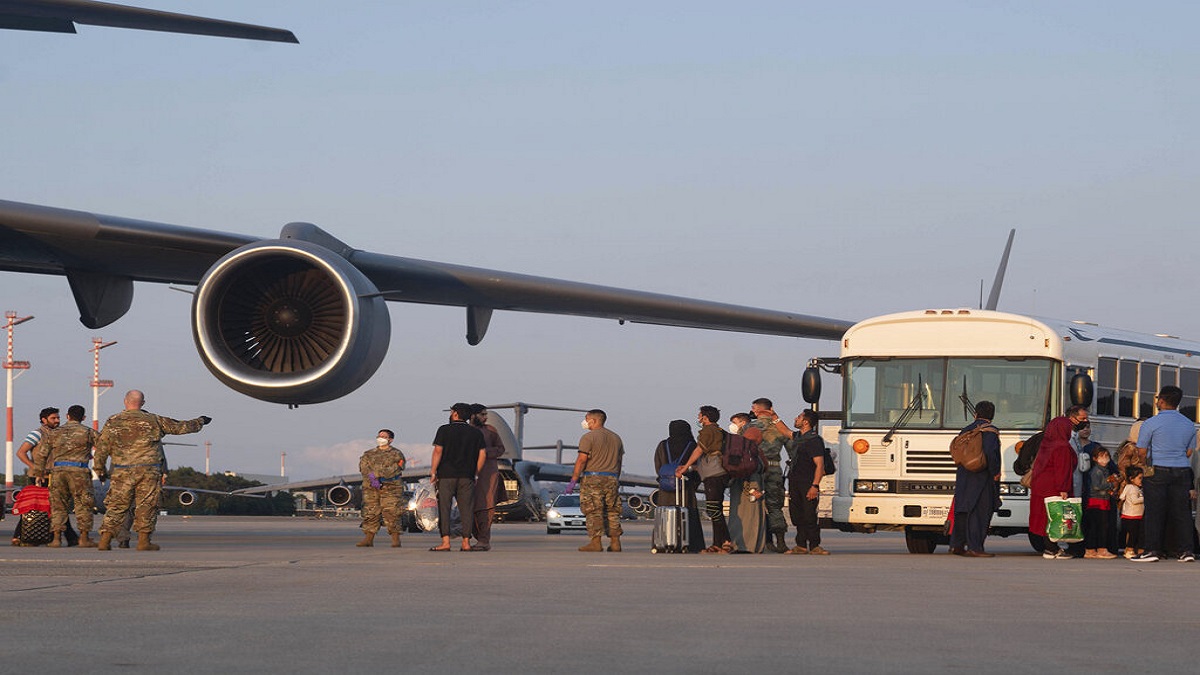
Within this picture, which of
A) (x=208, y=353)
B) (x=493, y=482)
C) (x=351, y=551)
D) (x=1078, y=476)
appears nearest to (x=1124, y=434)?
(x=1078, y=476)

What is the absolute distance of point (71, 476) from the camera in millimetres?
16906

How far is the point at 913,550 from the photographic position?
60.2ft

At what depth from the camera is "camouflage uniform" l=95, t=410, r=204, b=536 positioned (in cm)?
1562

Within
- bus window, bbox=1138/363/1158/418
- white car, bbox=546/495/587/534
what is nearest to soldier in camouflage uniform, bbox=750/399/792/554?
bus window, bbox=1138/363/1158/418

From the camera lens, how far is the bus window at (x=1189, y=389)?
20.1 meters

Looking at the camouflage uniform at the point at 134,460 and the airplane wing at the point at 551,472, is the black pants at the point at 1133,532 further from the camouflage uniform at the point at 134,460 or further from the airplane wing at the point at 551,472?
the airplane wing at the point at 551,472

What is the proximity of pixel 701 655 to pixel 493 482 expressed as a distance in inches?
455

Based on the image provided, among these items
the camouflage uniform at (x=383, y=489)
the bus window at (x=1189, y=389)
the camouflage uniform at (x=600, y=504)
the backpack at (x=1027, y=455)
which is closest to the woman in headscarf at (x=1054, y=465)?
the backpack at (x=1027, y=455)

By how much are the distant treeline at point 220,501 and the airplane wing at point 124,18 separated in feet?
260

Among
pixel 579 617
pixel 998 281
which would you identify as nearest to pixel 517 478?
pixel 998 281

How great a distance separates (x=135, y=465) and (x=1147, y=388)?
36.7 feet

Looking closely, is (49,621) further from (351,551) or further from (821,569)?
(351,551)

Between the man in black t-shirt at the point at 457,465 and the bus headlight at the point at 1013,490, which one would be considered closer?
the man in black t-shirt at the point at 457,465

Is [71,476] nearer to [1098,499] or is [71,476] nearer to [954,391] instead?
[954,391]
